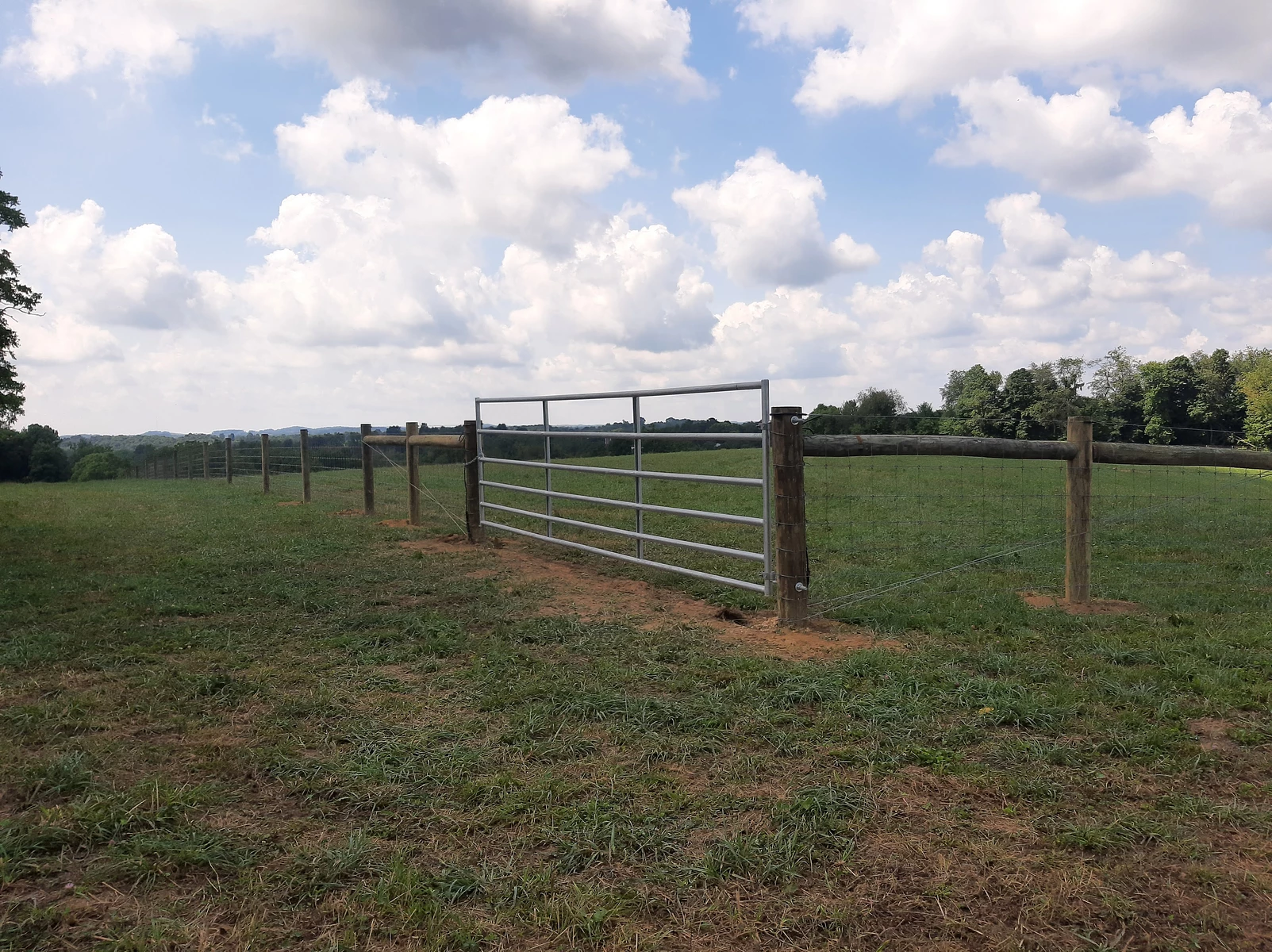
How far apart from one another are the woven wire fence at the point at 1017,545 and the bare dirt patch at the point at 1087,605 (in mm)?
36

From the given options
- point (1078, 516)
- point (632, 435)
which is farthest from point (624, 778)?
point (1078, 516)

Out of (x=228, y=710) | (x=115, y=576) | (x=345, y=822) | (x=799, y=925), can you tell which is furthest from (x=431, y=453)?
(x=799, y=925)

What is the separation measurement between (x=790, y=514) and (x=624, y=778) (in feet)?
Result: 8.81

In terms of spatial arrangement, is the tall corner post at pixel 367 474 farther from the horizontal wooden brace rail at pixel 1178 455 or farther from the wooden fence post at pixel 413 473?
the horizontal wooden brace rail at pixel 1178 455

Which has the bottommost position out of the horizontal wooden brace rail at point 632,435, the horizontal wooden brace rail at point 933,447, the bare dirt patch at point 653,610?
the bare dirt patch at point 653,610

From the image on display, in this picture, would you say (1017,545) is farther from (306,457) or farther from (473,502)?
(306,457)

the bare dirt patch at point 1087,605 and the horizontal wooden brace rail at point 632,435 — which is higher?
the horizontal wooden brace rail at point 632,435

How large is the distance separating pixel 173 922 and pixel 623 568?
19.0 ft

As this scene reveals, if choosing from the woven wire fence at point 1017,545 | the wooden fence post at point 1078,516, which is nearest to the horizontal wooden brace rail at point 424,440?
the woven wire fence at point 1017,545

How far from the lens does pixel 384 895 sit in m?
2.19

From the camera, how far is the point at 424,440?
1050 cm

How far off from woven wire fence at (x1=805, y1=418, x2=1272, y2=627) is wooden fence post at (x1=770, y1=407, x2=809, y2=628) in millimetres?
412

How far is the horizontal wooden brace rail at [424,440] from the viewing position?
986 centimetres

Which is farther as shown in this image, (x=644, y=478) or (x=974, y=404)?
(x=974, y=404)
